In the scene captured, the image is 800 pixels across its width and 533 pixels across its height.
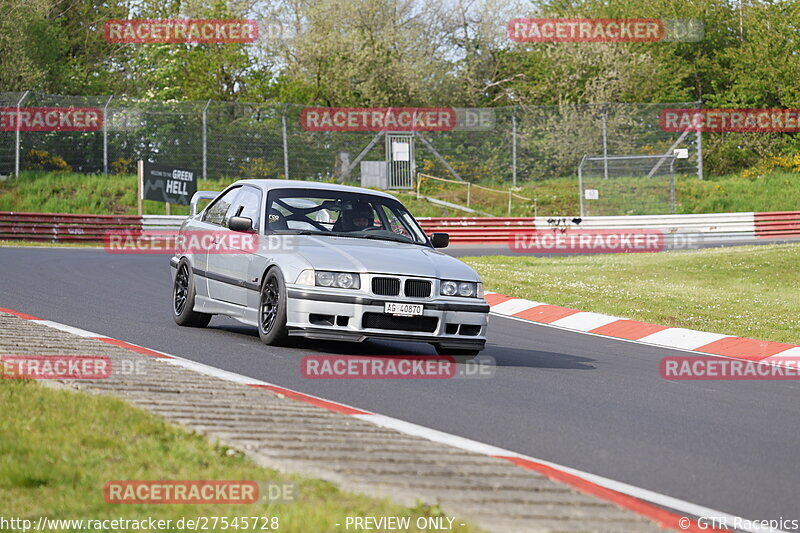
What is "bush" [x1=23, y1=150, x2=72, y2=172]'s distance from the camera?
36.3 m

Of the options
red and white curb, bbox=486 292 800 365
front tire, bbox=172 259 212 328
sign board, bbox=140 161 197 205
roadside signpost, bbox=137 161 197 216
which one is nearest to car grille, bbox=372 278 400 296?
front tire, bbox=172 259 212 328

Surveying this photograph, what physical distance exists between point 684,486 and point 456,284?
4537 millimetres

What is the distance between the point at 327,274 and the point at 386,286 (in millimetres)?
514

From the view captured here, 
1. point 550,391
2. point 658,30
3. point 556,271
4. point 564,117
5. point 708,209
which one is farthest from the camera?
point 658,30

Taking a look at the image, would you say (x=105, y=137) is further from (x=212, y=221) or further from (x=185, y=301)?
(x=185, y=301)

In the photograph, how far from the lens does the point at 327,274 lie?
971 centimetres

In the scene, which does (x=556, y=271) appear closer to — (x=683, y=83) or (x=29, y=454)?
(x=29, y=454)

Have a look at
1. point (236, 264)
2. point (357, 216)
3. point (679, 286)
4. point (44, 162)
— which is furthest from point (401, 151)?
point (236, 264)

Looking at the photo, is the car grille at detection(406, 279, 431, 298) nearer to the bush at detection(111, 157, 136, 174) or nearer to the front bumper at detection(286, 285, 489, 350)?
the front bumper at detection(286, 285, 489, 350)

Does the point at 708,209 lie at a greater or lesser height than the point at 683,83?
A: lesser

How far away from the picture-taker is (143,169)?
33.6 metres

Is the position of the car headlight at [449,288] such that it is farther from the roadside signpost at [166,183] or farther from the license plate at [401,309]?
the roadside signpost at [166,183]

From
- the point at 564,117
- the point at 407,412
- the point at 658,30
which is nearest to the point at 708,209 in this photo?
the point at 564,117

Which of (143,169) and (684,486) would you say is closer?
(684,486)
